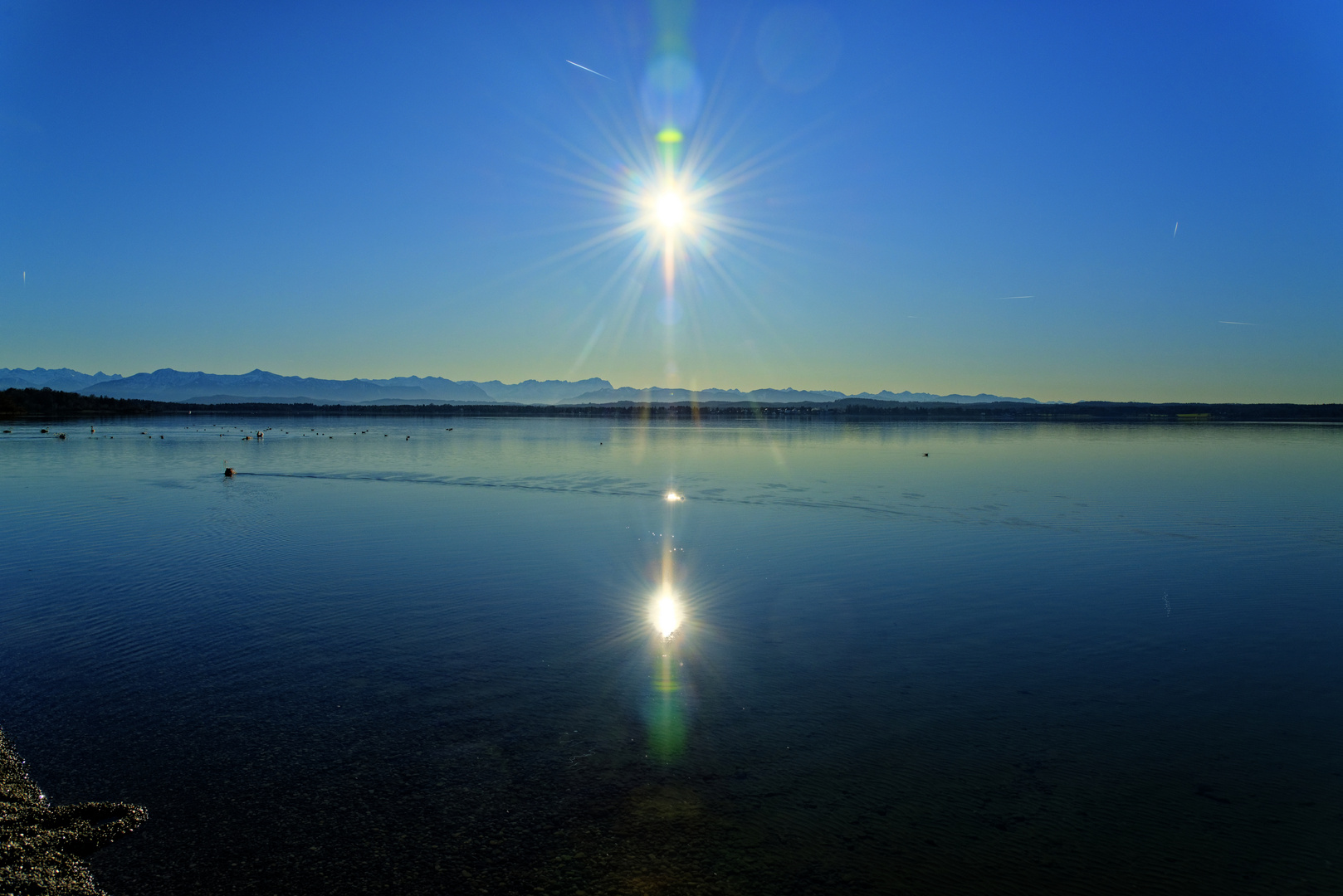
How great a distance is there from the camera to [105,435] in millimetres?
70625

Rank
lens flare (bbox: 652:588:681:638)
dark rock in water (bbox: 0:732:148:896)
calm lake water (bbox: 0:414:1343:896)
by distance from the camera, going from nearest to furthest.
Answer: dark rock in water (bbox: 0:732:148:896) → calm lake water (bbox: 0:414:1343:896) → lens flare (bbox: 652:588:681:638)

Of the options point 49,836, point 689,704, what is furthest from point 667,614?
point 49,836

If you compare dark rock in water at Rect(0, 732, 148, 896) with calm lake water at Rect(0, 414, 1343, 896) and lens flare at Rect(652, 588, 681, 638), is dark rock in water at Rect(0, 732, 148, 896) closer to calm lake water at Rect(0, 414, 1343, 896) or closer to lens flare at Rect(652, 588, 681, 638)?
calm lake water at Rect(0, 414, 1343, 896)

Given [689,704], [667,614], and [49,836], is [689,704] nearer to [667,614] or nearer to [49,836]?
[667,614]

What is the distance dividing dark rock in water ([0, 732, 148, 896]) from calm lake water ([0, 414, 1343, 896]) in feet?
0.67

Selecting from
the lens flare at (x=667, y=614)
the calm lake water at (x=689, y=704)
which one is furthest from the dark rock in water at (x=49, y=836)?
the lens flare at (x=667, y=614)

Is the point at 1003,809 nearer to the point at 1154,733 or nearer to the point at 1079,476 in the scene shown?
the point at 1154,733

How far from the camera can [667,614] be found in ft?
42.9

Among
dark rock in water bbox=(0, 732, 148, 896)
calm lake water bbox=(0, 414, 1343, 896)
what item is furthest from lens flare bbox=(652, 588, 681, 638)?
dark rock in water bbox=(0, 732, 148, 896)

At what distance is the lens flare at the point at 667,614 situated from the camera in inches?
480

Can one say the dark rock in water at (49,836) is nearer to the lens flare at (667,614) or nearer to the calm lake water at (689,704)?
the calm lake water at (689,704)

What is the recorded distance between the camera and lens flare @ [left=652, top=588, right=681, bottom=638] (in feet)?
40.0

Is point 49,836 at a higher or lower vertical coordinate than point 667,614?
lower

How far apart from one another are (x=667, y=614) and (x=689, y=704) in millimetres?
4037
